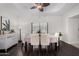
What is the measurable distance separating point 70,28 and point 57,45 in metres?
0.59

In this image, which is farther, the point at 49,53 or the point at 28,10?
the point at 28,10

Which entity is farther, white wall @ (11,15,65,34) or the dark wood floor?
white wall @ (11,15,65,34)

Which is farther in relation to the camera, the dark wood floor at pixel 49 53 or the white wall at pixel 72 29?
the white wall at pixel 72 29

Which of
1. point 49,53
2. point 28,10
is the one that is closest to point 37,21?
point 28,10

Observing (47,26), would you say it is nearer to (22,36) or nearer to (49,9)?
(49,9)

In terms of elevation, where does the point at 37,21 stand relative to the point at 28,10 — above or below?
below

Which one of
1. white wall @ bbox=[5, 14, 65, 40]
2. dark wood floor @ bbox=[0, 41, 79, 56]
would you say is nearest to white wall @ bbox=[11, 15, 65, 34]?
white wall @ bbox=[5, 14, 65, 40]

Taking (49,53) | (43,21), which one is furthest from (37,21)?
(49,53)

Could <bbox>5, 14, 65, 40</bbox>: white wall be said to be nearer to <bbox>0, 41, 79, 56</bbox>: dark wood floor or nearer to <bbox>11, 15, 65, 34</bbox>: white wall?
<bbox>11, 15, 65, 34</bbox>: white wall

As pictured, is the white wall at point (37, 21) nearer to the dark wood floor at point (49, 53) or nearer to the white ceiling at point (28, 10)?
the white ceiling at point (28, 10)

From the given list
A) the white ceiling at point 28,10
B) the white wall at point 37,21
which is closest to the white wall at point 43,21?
the white wall at point 37,21

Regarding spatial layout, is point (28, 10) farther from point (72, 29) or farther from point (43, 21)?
point (72, 29)

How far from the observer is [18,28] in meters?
3.16

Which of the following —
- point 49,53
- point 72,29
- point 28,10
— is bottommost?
point 49,53
